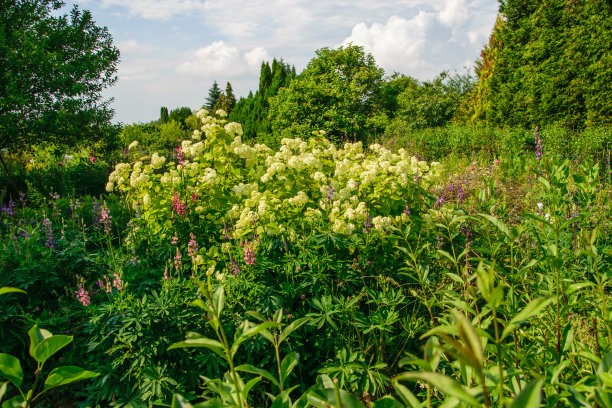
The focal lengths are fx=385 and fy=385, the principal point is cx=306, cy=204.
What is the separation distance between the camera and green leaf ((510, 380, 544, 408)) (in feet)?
1.80

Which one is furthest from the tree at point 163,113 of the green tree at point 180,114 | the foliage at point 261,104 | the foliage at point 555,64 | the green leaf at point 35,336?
the green leaf at point 35,336

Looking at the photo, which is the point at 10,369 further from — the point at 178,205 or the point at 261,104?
the point at 261,104

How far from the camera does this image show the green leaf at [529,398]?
0.55m

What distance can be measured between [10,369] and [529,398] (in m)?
0.88

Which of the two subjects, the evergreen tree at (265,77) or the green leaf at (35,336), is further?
the evergreen tree at (265,77)

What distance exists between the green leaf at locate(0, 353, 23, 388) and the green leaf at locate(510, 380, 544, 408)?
33.0 inches

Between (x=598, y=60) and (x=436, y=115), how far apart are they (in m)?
11.6

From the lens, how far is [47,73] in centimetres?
754

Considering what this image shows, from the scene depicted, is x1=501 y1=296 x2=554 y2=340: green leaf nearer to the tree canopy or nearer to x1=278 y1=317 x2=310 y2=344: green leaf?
x1=278 y1=317 x2=310 y2=344: green leaf

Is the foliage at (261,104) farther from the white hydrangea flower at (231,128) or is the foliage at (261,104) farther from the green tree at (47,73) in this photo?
the white hydrangea flower at (231,128)

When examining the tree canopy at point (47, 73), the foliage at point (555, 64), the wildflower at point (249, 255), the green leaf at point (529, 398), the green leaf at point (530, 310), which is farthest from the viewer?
the foliage at point (555, 64)

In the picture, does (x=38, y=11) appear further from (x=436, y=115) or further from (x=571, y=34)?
(x=436, y=115)

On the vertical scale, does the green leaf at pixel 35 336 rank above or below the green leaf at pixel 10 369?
above

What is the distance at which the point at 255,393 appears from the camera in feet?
7.30
